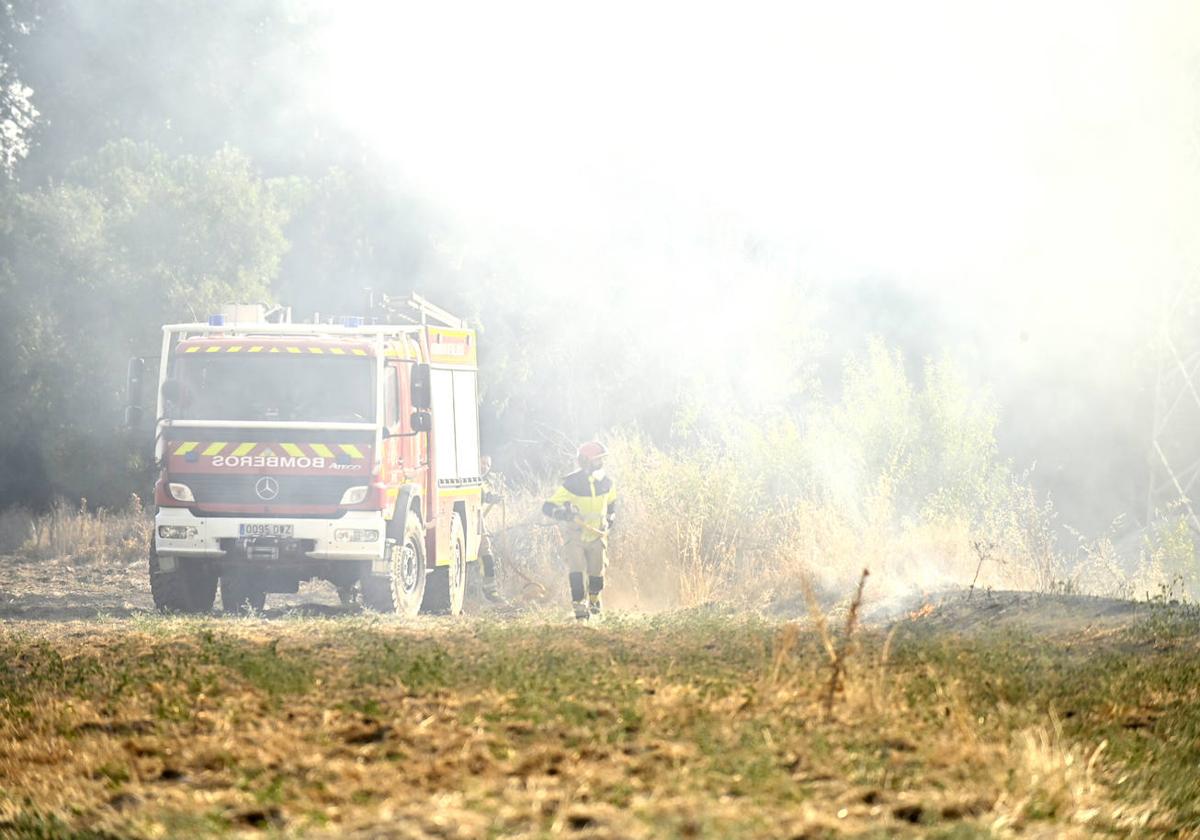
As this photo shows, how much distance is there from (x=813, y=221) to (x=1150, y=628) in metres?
23.3

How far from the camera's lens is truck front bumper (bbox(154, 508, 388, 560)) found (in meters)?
15.1

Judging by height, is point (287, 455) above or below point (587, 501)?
above

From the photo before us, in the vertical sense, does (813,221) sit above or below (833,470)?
above

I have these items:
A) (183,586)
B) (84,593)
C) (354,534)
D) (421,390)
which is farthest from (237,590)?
(84,593)

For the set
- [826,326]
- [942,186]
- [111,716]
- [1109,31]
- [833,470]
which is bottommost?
[111,716]

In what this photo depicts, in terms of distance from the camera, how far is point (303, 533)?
49.8 ft

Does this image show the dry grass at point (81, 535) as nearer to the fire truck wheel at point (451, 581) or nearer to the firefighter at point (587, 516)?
the fire truck wheel at point (451, 581)

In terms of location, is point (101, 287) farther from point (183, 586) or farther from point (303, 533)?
point (303, 533)

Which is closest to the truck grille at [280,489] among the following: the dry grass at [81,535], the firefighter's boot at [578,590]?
the firefighter's boot at [578,590]

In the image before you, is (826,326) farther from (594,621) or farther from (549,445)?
(594,621)

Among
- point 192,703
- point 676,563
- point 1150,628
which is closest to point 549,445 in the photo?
point 676,563

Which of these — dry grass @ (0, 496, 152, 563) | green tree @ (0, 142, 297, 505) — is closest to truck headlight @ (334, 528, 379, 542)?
dry grass @ (0, 496, 152, 563)

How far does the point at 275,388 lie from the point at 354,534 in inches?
59.4

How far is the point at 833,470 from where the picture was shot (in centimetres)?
2214
